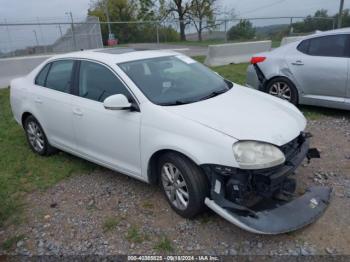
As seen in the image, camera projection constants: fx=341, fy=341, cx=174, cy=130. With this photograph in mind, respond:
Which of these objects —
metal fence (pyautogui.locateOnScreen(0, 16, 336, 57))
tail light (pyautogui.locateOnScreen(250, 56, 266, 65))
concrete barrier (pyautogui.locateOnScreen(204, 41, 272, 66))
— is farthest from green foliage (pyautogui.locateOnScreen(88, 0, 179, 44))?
tail light (pyautogui.locateOnScreen(250, 56, 266, 65))

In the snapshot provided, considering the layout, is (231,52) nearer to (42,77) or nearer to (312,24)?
(42,77)

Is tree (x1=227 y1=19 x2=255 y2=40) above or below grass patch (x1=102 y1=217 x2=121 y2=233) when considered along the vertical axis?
above

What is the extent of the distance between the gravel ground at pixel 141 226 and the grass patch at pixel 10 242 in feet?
0.11

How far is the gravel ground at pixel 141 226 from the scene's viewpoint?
3.01 metres

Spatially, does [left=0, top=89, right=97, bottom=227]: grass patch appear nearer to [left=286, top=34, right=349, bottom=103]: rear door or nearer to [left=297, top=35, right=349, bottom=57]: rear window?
[left=286, top=34, right=349, bottom=103]: rear door

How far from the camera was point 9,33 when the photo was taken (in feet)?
50.7

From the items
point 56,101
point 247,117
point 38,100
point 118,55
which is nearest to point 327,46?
point 247,117

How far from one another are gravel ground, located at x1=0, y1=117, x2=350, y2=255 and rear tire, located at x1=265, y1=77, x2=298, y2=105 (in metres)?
2.22

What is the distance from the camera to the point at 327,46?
596cm

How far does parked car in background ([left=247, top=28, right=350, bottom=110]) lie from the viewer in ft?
18.8

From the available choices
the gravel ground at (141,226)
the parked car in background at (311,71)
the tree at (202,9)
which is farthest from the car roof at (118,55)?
the tree at (202,9)

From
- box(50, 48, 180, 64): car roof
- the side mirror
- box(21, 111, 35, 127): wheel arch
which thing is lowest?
box(21, 111, 35, 127): wheel arch

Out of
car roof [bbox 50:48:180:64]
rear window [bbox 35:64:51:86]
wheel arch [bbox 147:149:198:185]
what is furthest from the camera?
rear window [bbox 35:64:51:86]

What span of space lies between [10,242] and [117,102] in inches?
66.3
